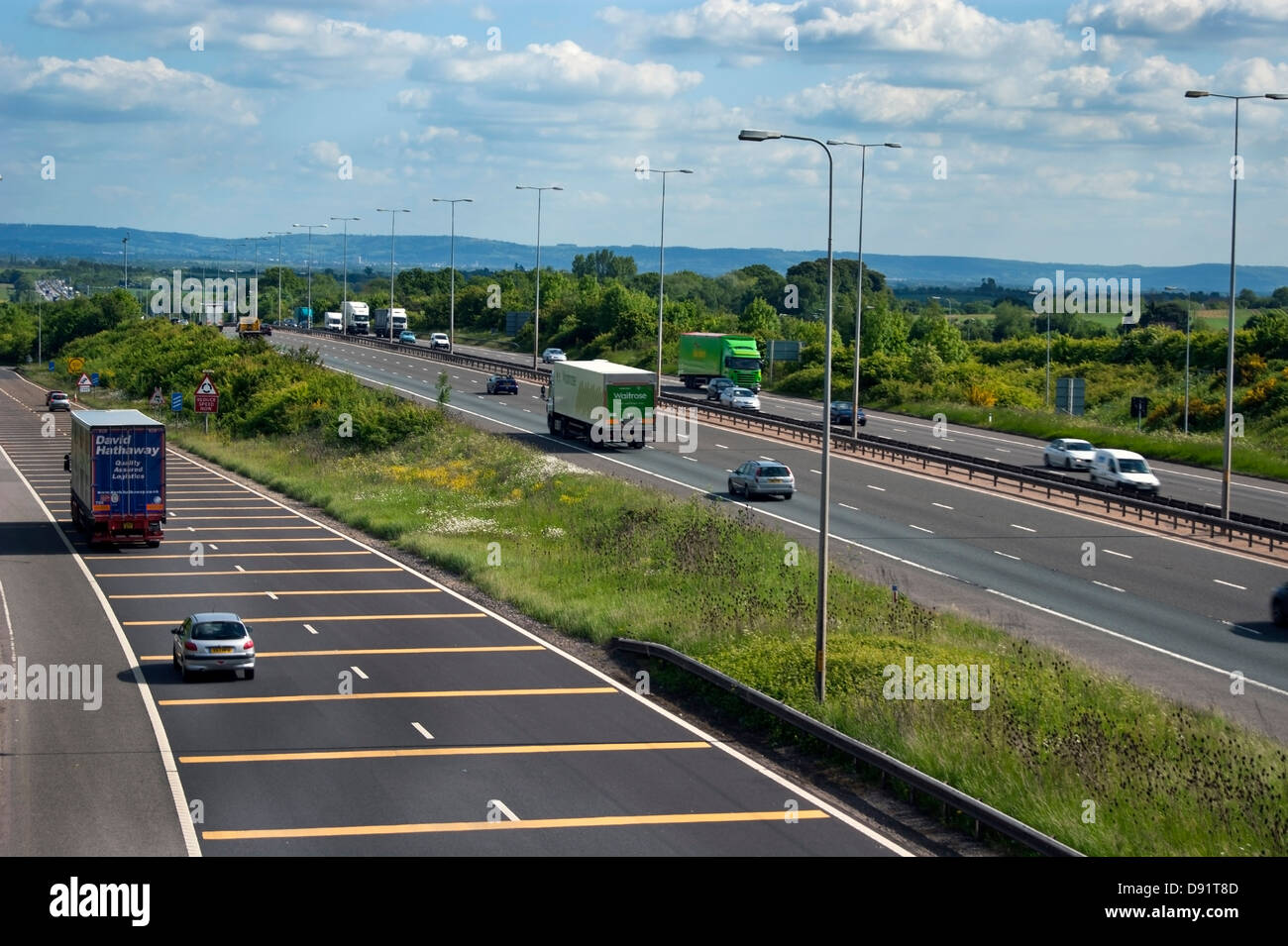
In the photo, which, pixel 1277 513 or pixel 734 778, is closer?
pixel 734 778

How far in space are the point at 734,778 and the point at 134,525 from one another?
89.2ft

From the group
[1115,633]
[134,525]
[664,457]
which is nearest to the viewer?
[1115,633]

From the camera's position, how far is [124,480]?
140 feet

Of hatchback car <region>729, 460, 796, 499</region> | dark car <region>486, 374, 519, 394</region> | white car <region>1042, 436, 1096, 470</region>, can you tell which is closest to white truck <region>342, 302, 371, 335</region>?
dark car <region>486, 374, 519, 394</region>

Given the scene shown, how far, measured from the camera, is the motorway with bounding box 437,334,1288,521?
5319 centimetres

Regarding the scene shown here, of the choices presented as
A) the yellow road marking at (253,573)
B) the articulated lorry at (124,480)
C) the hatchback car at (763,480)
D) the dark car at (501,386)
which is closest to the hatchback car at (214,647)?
→ the yellow road marking at (253,573)

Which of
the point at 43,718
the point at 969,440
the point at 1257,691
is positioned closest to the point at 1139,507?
the point at 1257,691

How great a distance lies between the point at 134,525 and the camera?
42719mm

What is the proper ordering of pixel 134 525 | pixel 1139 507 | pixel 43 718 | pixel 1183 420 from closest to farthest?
pixel 43 718 < pixel 134 525 < pixel 1139 507 < pixel 1183 420

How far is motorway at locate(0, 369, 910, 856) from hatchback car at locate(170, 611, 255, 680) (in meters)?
0.40

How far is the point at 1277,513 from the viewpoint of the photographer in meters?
49.3

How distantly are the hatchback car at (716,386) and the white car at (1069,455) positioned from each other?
2821cm

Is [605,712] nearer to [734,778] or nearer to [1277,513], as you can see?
[734,778]

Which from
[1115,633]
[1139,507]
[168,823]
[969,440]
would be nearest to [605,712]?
[168,823]
